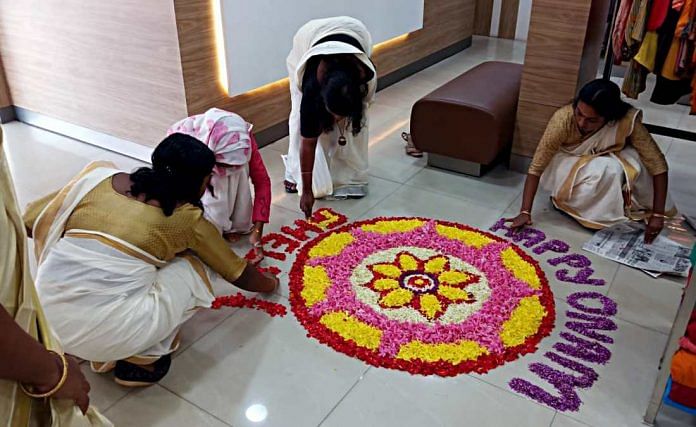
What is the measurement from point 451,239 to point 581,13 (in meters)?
1.30

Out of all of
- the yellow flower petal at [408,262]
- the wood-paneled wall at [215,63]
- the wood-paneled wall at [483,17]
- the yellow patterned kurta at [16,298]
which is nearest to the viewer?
the yellow patterned kurta at [16,298]

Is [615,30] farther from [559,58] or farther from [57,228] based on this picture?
[57,228]

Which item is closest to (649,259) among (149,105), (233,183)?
(233,183)

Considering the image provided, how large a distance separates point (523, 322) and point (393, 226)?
845 mm

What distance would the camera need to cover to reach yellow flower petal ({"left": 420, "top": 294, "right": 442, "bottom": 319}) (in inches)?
88.3

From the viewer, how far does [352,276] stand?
2.46 metres

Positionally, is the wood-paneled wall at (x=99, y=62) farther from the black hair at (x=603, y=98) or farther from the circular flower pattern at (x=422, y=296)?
the black hair at (x=603, y=98)

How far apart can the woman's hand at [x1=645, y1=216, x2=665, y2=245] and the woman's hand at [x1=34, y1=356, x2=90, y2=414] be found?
2.47m

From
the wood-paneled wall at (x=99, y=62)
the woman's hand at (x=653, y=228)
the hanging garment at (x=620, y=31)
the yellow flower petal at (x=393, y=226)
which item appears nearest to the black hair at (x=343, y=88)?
the yellow flower petal at (x=393, y=226)

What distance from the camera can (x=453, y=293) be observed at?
7.73 ft

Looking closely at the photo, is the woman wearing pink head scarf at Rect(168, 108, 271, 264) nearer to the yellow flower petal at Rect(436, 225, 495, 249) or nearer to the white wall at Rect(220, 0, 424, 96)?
the yellow flower petal at Rect(436, 225, 495, 249)

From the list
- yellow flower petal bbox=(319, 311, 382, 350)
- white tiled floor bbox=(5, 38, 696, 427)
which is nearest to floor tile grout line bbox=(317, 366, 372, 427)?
white tiled floor bbox=(5, 38, 696, 427)

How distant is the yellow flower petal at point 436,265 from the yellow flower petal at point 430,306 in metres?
0.18

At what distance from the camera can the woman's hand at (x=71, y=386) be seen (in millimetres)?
925
